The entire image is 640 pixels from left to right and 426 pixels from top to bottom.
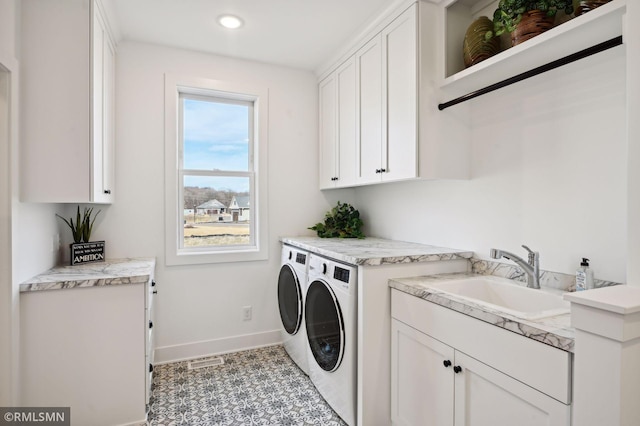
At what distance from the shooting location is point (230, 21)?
93.9 inches

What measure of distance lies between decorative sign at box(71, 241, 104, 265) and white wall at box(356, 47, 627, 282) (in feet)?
7.89

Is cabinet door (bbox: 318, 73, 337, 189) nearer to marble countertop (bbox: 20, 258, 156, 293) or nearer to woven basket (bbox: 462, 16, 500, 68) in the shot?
woven basket (bbox: 462, 16, 500, 68)

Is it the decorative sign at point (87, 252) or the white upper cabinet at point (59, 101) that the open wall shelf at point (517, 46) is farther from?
the decorative sign at point (87, 252)

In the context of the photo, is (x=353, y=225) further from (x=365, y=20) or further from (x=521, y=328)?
(x=521, y=328)

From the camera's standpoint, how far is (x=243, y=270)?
120 inches

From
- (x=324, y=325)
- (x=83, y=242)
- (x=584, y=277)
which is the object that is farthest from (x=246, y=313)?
(x=584, y=277)

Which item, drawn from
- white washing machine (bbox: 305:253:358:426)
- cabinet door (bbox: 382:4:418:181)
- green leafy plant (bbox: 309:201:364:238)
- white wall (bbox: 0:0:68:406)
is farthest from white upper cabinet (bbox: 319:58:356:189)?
white wall (bbox: 0:0:68:406)

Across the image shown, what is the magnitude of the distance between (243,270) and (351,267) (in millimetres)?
1427

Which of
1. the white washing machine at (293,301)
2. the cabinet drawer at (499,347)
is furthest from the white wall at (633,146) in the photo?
the white washing machine at (293,301)

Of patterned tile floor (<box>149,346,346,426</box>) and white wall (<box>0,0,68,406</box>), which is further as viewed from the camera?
patterned tile floor (<box>149,346,346,426</box>)

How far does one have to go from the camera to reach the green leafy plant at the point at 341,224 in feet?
9.82

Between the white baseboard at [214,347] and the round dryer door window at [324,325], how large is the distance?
83cm

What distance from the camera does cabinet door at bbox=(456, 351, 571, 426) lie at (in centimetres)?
110

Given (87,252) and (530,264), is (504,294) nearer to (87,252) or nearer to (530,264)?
(530,264)
